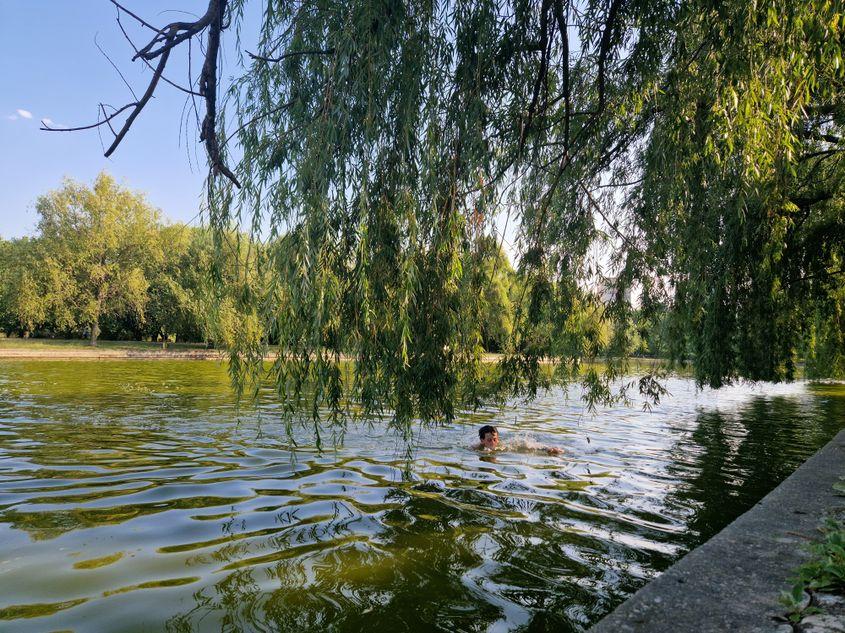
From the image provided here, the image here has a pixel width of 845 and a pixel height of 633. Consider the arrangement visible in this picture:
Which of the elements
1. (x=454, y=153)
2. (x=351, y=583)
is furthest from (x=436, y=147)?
(x=351, y=583)

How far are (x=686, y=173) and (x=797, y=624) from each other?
341 centimetres

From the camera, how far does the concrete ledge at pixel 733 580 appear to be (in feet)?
9.06

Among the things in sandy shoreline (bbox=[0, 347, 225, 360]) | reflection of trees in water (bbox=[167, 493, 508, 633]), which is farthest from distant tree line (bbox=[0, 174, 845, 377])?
sandy shoreline (bbox=[0, 347, 225, 360])

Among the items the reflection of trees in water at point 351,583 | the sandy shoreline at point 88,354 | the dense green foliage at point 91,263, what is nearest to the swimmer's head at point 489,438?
the reflection of trees in water at point 351,583

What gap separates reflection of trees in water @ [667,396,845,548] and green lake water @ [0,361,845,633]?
61mm

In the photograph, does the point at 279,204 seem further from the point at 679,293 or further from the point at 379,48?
the point at 679,293

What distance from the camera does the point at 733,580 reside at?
3.27m

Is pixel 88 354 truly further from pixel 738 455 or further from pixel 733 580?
pixel 733 580

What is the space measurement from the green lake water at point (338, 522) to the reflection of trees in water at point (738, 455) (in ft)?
0.20

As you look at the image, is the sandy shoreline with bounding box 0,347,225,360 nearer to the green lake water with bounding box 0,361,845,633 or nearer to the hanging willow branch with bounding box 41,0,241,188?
the green lake water with bounding box 0,361,845,633

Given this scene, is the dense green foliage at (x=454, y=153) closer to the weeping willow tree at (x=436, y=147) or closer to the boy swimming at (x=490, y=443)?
the weeping willow tree at (x=436, y=147)

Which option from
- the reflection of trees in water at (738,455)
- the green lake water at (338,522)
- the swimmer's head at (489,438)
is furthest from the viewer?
the swimmer's head at (489,438)

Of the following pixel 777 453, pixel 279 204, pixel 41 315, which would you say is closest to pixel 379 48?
pixel 279 204

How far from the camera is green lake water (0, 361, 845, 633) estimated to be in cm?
379
